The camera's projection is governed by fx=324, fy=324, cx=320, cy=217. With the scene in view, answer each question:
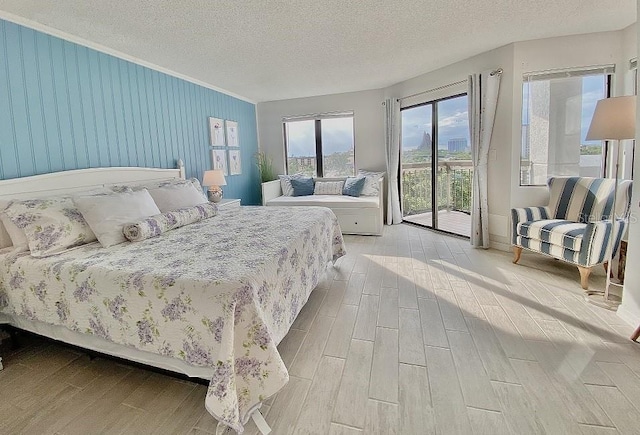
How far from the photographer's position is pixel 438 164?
4988 millimetres

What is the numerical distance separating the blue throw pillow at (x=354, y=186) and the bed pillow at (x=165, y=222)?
A: 2.72m

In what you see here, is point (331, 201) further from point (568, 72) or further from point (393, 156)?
point (568, 72)

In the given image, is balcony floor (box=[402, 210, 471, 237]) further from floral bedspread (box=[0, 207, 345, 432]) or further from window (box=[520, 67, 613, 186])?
floral bedspread (box=[0, 207, 345, 432])

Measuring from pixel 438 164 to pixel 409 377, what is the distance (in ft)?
12.7

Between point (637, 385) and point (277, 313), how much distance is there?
1.87 metres

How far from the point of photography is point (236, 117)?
5.52m

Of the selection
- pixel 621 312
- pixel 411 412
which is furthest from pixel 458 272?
pixel 411 412

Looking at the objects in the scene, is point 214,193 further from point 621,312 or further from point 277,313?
point 621,312

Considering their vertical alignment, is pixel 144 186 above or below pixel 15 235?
above

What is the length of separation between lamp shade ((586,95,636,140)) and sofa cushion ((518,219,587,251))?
0.78m

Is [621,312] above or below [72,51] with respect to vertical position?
below

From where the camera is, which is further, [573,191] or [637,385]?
[573,191]

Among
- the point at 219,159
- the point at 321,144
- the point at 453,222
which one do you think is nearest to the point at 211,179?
the point at 219,159

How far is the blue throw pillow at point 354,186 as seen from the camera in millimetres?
5441
